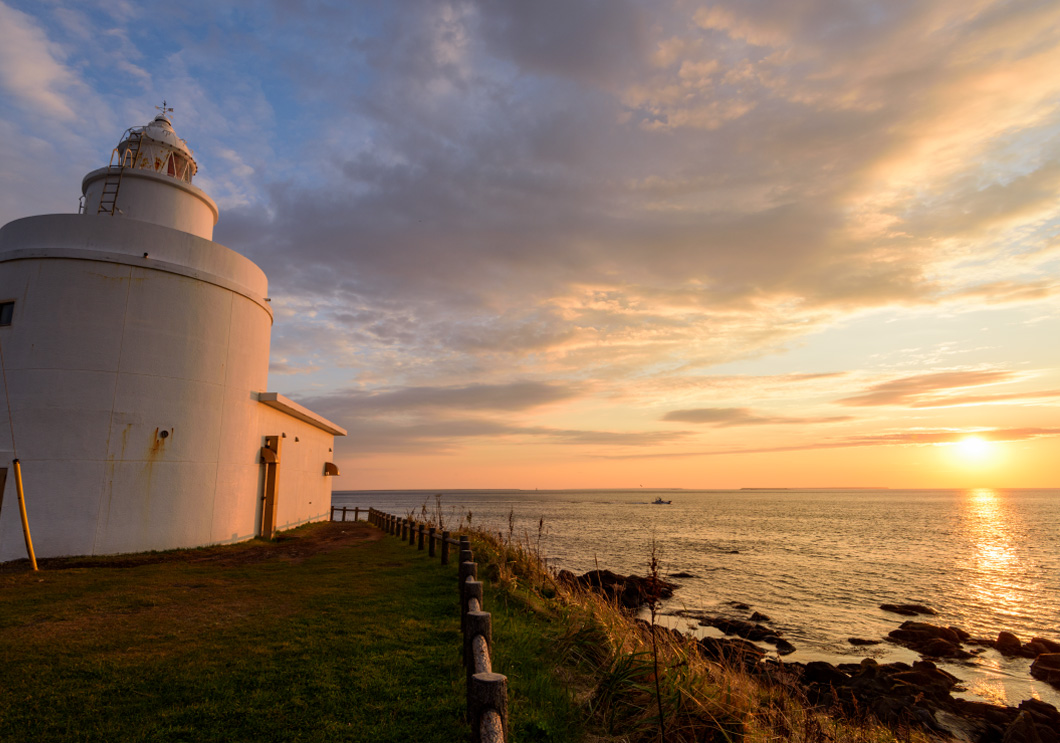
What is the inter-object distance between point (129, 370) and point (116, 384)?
440 millimetres

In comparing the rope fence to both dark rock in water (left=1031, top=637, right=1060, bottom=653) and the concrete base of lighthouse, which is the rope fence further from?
dark rock in water (left=1031, top=637, right=1060, bottom=653)

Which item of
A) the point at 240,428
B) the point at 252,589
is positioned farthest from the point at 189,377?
the point at 252,589

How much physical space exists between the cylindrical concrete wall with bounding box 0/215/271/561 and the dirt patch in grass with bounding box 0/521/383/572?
1.48ft

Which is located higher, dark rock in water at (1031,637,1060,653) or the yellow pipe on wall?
the yellow pipe on wall

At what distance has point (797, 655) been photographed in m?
14.6

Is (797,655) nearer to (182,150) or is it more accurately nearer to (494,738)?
(494,738)

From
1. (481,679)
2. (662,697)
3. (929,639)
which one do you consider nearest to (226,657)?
(481,679)

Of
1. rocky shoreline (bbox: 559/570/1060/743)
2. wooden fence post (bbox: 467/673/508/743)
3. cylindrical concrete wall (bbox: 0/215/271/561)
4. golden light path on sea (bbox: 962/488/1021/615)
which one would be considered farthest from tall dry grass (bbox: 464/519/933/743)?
golden light path on sea (bbox: 962/488/1021/615)

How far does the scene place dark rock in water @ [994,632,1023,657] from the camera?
15.7 m

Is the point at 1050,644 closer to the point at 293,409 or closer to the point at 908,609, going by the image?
the point at 908,609

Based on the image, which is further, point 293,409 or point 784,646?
point 293,409

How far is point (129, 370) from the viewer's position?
521 inches

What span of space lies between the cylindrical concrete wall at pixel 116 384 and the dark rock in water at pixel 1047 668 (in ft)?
73.9

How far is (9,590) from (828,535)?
55.3 meters
